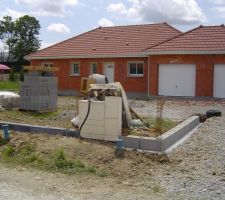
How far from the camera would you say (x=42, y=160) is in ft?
30.2

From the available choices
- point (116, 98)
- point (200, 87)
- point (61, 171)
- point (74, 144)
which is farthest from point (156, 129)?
point (200, 87)

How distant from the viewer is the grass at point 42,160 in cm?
865

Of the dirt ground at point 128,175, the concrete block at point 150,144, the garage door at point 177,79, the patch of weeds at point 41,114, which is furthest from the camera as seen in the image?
the garage door at point 177,79

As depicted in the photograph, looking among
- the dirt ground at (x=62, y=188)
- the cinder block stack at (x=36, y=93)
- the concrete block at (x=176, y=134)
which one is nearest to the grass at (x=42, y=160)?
the dirt ground at (x=62, y=188)

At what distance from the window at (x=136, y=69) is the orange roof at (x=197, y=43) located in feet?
5.96

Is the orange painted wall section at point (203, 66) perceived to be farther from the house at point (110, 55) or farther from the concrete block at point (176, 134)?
the concrete block at point (176, 134)

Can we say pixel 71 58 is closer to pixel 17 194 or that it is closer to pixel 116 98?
pixel 116 98

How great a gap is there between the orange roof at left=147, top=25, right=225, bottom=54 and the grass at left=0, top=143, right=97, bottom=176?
53.4ft

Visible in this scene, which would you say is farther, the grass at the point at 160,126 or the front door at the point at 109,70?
the front door at the point at 109,70

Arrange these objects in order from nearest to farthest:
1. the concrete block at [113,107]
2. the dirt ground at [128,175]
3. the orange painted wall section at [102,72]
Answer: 1. the dirt ground at [128,175]
2. the concrete block at [113,107]
3. the orange painted wall section at [102,72]

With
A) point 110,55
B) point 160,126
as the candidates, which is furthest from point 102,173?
point 110,55

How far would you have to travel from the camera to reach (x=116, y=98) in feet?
34.4

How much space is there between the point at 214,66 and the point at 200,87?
1.40 meters

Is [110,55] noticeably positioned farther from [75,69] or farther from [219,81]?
[219,81]
